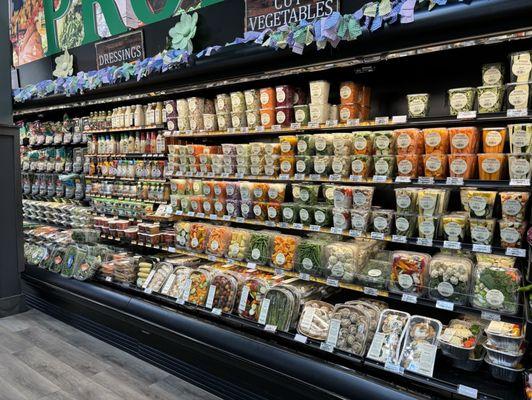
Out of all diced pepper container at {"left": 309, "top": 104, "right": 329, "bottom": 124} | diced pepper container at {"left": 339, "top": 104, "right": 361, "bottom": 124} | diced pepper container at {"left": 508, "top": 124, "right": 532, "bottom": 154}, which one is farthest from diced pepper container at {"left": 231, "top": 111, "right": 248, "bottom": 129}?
diced pepper container at {"left": 508, "top": 124, "right": 532, "bottom": 154}

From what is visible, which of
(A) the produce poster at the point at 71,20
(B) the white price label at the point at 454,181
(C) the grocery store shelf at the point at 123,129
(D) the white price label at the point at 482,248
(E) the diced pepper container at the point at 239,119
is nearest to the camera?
(D) the white price label at the point at 482,248

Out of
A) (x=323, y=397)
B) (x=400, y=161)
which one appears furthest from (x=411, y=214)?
→ (x=323, y=397)

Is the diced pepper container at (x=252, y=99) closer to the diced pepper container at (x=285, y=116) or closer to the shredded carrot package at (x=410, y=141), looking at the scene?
the diced pepper container at (x=285, y=116)

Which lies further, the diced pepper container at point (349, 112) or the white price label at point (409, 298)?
the diced pepper container at point (349, 112)

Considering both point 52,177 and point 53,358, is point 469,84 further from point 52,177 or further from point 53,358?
point 52,177

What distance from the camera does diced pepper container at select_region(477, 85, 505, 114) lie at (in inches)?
89.4

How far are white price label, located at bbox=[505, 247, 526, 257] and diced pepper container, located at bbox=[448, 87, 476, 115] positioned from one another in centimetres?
82

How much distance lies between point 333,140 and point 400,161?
0.51 metres

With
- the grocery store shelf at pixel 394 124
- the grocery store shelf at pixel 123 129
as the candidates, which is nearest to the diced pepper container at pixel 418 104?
the grocery store shelf at pixel 394 124

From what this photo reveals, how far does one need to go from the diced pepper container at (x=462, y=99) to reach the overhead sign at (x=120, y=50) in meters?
3.17

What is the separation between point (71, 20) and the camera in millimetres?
5832

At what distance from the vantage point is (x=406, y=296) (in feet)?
8.11

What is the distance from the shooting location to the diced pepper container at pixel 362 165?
2748 mm

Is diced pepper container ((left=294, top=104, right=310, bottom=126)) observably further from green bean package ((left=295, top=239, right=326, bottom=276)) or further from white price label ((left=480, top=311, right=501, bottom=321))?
white price label ((left=480, top=311, right=501, bottom=321))
